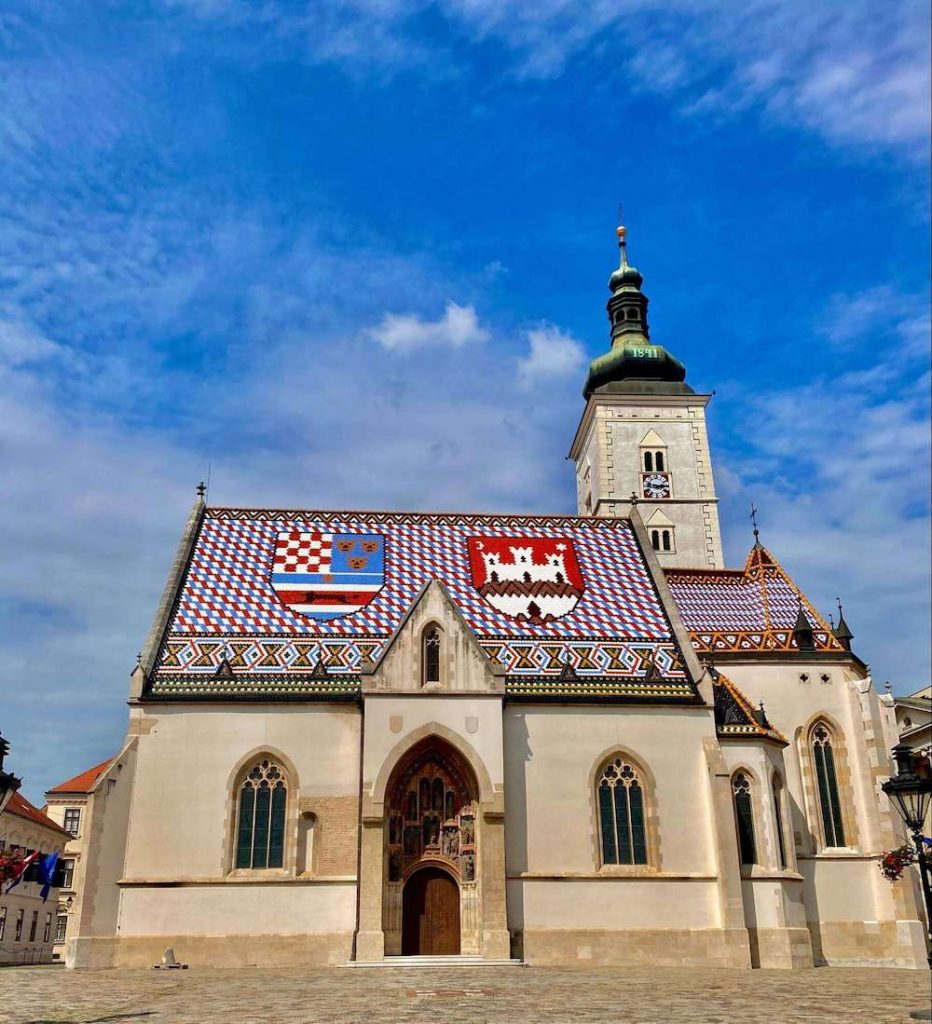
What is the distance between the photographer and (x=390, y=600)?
3067 centimetres

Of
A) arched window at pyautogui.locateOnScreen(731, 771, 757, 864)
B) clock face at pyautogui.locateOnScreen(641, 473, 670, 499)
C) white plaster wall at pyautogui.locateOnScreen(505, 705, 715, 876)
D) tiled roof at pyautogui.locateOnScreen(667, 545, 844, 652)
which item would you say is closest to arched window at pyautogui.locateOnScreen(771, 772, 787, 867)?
arched window at pyautogui.locateOnScreen(731, 771, 757, 864)

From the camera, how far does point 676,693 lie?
92.7 ft

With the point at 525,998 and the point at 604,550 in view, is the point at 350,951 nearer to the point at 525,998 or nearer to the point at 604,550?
the point at 525,998

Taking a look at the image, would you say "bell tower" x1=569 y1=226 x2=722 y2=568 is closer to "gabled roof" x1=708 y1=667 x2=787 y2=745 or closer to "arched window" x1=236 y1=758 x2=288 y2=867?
"gabled roof" x1=708 y1=667 x2=787 y2=745

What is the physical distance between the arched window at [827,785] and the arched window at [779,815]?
2.76m

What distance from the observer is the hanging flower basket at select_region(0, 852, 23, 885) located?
41.3ft

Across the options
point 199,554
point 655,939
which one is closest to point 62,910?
point 199,554

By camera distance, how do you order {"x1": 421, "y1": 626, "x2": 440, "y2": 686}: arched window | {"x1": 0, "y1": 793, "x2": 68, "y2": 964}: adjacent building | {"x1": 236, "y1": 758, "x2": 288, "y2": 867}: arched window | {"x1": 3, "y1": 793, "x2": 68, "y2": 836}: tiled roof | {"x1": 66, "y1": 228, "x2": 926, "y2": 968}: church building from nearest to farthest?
{"x1": 66, "y1": 228, "x2": 926, "y2": 968}: church building
{"x1": 236, "y1": 758, "x2": 288, "y2": 867}: arched window
{"x1": 421, "y1": 626, "x2": 440, "y2": 686}: arched window
{"x1": 0, "y1": 793, "x2": 68, "y2": 964}: adjacent building
{"x1": 3, "y1": 793, "x2": 68, "y2": 836}: tiled roof

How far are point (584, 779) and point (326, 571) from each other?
10.4 meters

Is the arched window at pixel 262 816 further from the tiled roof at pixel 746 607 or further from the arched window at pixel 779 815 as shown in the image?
the tiled roof at pixel 746 607

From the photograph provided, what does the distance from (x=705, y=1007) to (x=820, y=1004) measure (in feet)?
6.91

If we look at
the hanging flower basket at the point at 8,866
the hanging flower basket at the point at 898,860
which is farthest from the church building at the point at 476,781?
the hanging flower basket at the point at 8,866

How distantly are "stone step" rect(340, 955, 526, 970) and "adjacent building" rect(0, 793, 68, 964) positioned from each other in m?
30.3

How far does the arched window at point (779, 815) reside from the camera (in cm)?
2720
